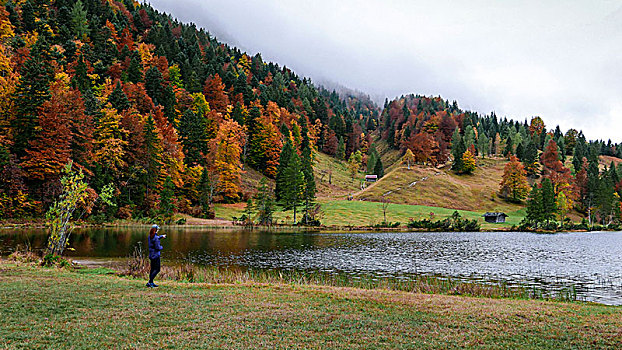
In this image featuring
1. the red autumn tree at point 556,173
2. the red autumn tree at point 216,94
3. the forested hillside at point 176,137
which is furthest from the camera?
the red autumn tree at point 216,94

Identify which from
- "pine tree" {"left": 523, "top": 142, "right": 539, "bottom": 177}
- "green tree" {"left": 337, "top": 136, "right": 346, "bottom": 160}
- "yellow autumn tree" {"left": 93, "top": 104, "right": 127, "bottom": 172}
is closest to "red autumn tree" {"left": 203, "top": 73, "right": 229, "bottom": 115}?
"yellow autumn tree" {"left": 93, "top": 104, "right": 127, "bottom": 172}

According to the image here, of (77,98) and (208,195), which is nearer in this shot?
(77,98)

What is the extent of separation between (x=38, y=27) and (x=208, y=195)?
72.2m

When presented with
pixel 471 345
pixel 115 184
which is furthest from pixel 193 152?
pixel 471 345

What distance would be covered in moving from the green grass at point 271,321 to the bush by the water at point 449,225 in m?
65.1

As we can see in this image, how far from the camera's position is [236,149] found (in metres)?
88.6

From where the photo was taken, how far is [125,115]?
7456cm

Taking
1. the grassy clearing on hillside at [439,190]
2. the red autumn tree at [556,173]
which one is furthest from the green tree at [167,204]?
the red autumn tree at [556,173]

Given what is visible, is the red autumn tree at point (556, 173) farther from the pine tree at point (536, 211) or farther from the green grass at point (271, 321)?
the green grass at point (271, 321)

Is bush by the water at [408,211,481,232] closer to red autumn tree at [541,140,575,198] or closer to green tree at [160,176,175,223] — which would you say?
red autumn tree at [541,140,575,198]

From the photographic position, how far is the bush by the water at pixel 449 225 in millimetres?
77625

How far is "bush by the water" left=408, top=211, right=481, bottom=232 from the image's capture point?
3056 inches

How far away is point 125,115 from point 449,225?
223ft

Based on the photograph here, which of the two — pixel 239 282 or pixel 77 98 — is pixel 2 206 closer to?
pixel 77 98
